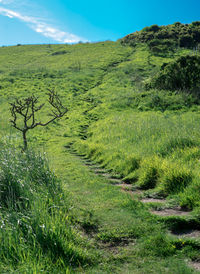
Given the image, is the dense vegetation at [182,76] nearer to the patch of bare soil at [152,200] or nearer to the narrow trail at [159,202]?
the narrow trail at [159,202]

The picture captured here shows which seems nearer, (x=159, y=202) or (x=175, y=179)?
(x=159, y=202)

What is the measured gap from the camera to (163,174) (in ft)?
27.3

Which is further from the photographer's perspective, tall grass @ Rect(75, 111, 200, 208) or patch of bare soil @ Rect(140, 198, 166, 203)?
tall grass @ Rect(75, 111, 200, 208)

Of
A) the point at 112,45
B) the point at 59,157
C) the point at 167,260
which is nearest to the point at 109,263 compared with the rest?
the point at 167,260

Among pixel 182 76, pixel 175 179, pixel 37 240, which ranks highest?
pixel 182 76

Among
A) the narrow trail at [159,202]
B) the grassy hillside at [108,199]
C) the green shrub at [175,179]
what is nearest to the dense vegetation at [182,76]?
the grassy hillside at [108,199]

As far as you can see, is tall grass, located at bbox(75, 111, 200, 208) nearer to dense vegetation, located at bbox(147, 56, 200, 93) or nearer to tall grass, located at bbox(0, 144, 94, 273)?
tall grass, located at bbox(0, 144, 94, 273)

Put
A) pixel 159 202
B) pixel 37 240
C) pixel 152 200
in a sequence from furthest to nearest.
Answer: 1. pixel 152 200
2. pixel 159 202
3. pixel 37 240

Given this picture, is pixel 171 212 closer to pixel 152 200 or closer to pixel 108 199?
pixel 152 200

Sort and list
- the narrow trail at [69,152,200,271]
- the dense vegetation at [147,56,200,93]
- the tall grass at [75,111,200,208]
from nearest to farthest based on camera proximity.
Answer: the narrow trail at [69,152,200,271]
the tall grass at [75,111,200,208]
the dense vegetation at [147,56,200,93]

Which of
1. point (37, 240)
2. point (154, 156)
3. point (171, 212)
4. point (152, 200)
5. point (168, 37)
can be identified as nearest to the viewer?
point (37, 240)

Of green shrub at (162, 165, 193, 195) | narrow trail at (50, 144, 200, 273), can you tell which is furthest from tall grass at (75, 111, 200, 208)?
narrow trail at (50, 144, 200, 273)

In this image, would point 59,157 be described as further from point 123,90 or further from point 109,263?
point 123,90

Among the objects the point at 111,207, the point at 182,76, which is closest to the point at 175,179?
the point at 111,207
